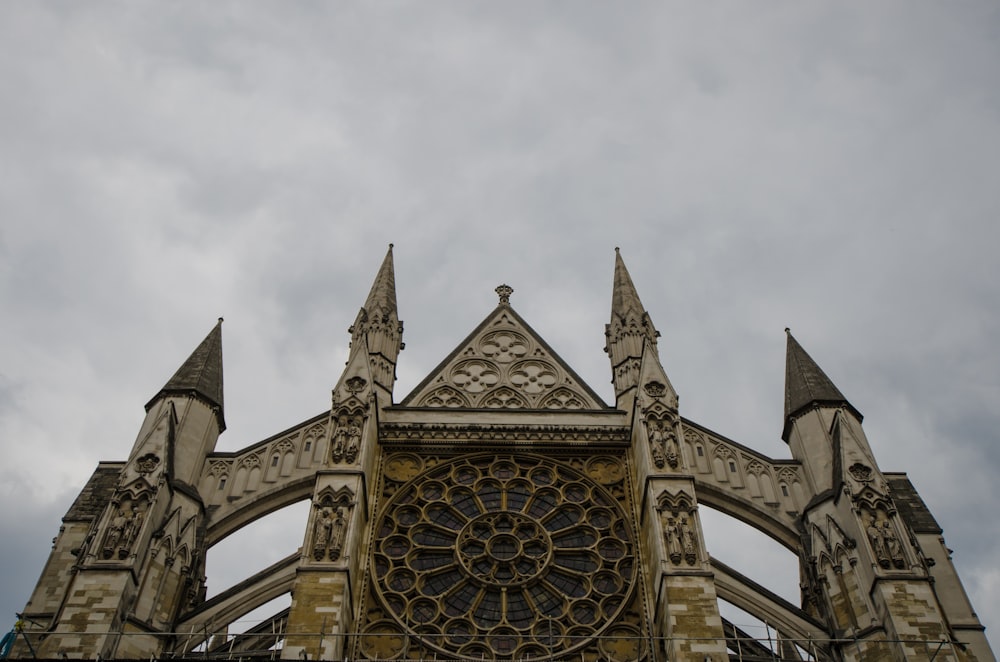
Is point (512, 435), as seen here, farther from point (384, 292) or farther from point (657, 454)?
point (384, 292)

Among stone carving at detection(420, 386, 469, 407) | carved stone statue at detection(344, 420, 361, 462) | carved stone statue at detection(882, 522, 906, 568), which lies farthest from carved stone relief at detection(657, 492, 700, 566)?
stone carving at detection(420, 386, 469, 407)

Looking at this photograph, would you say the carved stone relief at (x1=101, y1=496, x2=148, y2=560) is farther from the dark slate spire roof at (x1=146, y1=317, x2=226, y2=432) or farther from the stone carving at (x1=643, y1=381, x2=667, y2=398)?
the stone carving at (x1=643, y1=381, x2=667, y2=398)

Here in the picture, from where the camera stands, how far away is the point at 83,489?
1842cm

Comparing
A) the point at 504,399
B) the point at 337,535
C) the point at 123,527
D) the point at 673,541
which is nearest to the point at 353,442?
the point at 337,535

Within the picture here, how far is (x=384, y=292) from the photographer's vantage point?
23.1 meters

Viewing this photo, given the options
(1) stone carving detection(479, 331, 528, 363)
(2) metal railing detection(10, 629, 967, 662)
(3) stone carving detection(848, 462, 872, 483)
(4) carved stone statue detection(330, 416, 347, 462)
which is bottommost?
(2) metal railing detection(10, 629, 967, 662)

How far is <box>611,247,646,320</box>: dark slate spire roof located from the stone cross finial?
2.78 m

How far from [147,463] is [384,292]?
7.91 m

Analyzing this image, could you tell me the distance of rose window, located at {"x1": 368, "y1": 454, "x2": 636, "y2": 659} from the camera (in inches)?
624

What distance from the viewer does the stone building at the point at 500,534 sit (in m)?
14.9

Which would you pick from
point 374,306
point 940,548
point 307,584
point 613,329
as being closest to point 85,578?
point 307,584

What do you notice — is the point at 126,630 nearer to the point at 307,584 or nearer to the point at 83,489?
the point at 307,584

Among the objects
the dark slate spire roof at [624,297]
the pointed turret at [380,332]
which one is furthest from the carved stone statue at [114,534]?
the dark slate spire roof at [624,297]

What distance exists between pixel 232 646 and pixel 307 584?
1.85m
